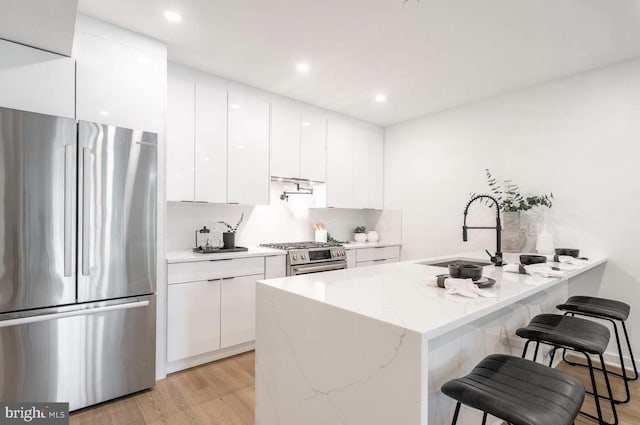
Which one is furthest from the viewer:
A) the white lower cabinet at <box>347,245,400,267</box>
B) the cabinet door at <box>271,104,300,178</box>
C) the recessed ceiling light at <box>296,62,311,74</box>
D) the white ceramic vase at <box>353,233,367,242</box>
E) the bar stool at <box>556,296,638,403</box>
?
the white ceramic vase at <box>353,233,367,242</box>

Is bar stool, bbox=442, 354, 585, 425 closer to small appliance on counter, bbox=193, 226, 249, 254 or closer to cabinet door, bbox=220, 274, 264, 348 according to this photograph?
cabinet door, bbox=220, 274, 264, 348

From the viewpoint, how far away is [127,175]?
2205 millimetres

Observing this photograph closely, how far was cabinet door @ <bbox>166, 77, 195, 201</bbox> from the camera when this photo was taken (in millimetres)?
2805

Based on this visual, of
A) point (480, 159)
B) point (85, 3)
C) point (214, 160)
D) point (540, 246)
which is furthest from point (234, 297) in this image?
point (480, 159)

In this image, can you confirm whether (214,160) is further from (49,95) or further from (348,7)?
(348,7)

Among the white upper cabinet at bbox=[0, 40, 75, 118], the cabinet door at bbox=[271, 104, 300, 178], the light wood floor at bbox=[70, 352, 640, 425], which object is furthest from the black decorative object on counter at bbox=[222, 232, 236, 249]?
the white upper cabinet at bbox=[0, 40, 75, 118]

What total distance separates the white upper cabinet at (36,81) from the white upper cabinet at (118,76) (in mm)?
61

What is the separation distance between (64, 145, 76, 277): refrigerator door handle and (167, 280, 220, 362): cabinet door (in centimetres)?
74

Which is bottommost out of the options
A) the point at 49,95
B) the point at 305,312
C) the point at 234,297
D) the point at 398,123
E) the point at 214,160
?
the point at 234,297

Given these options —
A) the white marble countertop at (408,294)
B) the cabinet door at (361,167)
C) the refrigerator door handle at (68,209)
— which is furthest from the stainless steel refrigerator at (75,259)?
the cabinet door at (361,167)

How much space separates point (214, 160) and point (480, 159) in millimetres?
2955

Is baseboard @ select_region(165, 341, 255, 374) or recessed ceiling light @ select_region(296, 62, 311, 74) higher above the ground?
recessed ceiling light @ select_region(296, 62, 311, 74)

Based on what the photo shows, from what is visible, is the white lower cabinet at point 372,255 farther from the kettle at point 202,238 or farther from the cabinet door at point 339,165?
the kettle at point 202,238

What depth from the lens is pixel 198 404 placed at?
2.16 meters
